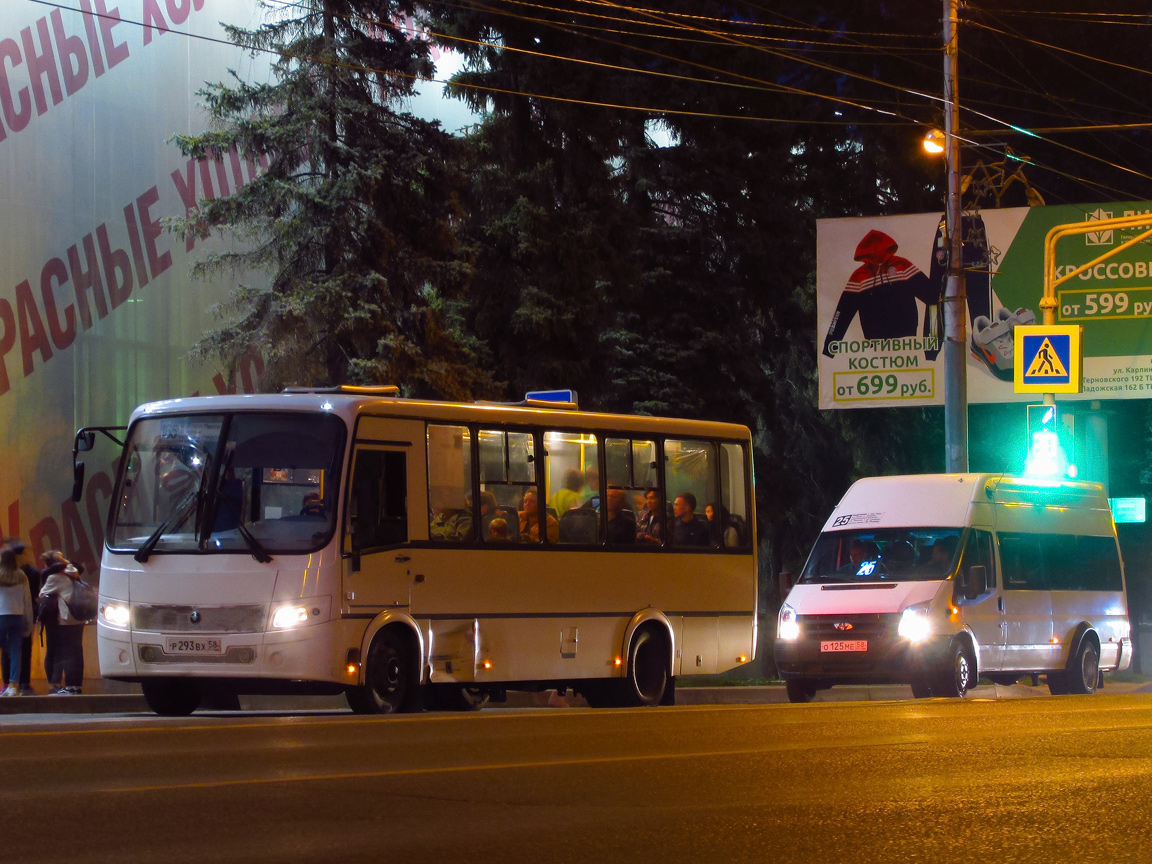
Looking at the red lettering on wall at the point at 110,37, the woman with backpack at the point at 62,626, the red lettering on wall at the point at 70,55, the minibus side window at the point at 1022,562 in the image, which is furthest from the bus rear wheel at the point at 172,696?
the red lettering on wall at the point at 110,37

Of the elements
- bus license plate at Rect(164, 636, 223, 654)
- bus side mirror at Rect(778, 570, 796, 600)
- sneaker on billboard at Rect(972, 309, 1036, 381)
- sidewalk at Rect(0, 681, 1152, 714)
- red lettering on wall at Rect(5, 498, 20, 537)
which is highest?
sneaker on billboard at Rect(972, 309, 1036, 381)

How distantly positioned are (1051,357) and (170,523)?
49.4 feet

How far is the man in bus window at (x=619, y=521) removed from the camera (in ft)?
Result: 63.4

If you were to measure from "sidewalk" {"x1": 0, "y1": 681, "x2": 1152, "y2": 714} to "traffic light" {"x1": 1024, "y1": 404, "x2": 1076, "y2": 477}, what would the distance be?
3.57m

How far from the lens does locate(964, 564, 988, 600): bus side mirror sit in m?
20.8

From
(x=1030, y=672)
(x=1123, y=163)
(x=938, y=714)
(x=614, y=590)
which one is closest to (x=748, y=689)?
(x=1030, y=672)

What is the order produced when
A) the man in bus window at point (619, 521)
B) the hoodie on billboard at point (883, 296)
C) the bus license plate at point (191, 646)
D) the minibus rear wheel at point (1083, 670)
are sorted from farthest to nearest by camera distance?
the hoodie on billboard at point (883, 296) → the minibus rear wheel at point (1083, 670) → the man in bus window at point (619, 521) → the bus license plate at point (191, 646)

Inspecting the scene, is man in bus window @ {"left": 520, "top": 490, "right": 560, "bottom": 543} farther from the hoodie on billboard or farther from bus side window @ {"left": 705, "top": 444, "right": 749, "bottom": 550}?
the hoodie on billboard

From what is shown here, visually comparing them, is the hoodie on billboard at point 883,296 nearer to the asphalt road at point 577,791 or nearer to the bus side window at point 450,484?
the bus side window at point 450,484

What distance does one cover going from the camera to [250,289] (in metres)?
29.0

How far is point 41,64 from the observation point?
1106 inches

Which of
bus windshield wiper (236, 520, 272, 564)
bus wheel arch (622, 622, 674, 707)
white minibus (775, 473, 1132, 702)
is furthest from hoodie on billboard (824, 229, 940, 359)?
bus windshield wiper (236, 520, 272, 564)

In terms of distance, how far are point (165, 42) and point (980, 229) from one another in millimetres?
14317

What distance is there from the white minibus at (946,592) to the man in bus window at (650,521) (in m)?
2.25
